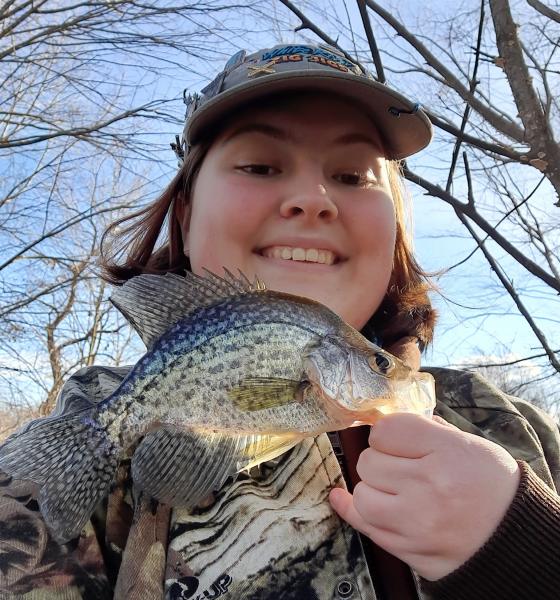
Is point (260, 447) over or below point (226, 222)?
below

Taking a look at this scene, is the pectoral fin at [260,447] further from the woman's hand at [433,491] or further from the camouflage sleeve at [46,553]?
the camouflage sleeve at [46,553]

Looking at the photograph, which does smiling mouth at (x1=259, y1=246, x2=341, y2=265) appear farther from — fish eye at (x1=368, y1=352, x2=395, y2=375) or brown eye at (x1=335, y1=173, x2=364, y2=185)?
fish eye at (x1=368, y1=352, x2=395, y2=375)

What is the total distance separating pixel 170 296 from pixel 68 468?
452mm

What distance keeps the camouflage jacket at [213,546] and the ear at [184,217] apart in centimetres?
75

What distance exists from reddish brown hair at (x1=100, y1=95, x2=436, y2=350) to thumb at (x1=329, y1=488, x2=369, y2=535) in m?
0.84

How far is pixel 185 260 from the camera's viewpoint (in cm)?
233

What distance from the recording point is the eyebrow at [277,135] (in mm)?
1897

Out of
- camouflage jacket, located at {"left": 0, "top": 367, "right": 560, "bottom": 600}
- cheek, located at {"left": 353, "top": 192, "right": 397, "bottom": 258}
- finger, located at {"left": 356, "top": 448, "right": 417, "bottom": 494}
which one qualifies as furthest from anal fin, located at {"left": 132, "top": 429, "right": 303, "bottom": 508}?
cheek, located at {"left": 353, "top": 192, "right": 397, "bottom": 258}

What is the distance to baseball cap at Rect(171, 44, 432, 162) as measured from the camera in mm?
1855

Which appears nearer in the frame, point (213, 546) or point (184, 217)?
point (213, 546)

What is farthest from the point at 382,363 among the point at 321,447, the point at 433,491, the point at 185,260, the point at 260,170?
the point at 185,260

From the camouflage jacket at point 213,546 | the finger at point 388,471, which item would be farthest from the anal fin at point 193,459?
the camouflage jacket at point 213,546

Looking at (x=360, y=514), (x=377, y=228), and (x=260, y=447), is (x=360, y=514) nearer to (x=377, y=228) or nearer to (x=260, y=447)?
(x=260, y=447)

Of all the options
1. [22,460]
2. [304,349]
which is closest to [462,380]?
[304,349]
